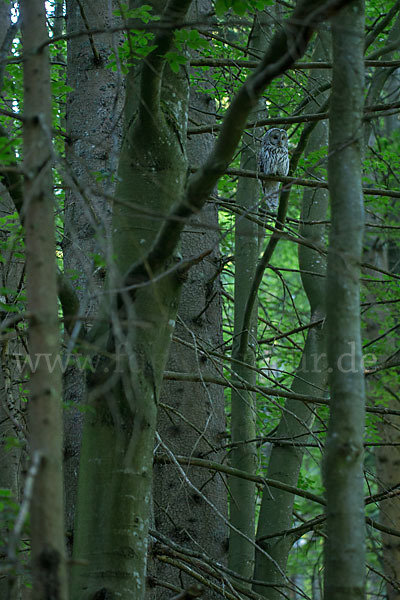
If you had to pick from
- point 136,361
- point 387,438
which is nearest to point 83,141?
point 136,361

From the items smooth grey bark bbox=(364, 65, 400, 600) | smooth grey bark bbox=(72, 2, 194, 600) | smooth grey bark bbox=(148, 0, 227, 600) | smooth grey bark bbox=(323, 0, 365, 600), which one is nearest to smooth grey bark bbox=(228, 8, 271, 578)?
smooth grey bark bbox=(148, 0, 227, 600)

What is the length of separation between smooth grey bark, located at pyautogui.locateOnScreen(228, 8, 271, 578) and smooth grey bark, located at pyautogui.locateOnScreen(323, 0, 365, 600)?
4.61 ft

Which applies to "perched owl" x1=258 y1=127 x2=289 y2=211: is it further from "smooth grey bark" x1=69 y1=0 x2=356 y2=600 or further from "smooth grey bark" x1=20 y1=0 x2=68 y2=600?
"smooth grey bark" x1=20 y1=0 x2=68 y2=600

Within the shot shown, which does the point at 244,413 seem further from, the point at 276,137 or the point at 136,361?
the point at 276,137

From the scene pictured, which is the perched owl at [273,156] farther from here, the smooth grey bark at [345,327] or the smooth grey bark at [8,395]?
the smooth grey bark at [345,327]

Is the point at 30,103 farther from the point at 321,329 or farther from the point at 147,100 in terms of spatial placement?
the point at 321,329

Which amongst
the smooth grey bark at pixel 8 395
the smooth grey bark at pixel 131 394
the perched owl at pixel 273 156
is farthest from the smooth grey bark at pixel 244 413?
the smooth grey bark at pixel 8 395

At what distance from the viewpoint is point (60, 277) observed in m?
2.60

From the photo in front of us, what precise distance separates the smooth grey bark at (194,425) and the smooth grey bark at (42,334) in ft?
6.73

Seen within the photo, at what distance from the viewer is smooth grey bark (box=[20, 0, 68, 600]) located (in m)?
1.60

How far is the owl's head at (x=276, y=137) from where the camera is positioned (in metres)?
6.05

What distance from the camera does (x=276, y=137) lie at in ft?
20.0

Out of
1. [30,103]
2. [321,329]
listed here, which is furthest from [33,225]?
[321,329]

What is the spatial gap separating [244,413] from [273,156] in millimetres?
2506
